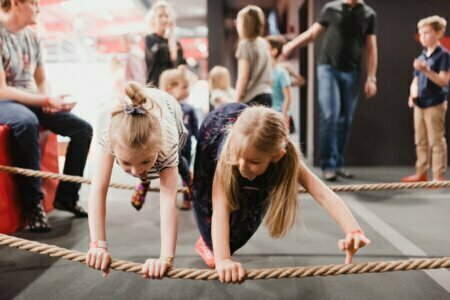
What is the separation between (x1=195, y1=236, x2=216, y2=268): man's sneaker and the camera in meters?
1.60

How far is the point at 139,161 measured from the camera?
1.12 metres

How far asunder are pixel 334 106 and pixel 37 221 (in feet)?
6.86

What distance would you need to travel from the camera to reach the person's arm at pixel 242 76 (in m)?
2.44

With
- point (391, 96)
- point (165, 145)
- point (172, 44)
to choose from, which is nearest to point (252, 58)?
point (172, 44)

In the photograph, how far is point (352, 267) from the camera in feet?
3.52

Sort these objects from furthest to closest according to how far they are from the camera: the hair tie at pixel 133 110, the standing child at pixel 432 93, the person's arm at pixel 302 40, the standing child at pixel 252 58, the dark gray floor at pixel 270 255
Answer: the standing child at pixel 432 93 → the person's arm at pixel 302 40 → the standing child at pixel 252 58 → the dark gray floor at pixel 270 255 → the hair tie at pixel 133 110

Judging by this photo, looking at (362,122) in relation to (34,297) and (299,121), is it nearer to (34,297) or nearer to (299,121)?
(299,121)

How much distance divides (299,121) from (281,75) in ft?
3.50

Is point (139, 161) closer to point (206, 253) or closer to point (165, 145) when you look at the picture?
point (165, 145)

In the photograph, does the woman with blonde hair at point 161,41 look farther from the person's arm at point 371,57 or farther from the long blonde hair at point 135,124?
the long blonde hair at point 135,124

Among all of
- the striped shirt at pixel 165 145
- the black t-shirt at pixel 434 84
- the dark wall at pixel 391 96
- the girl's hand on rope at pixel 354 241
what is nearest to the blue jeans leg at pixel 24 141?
the striped shirt at pixel 165 145

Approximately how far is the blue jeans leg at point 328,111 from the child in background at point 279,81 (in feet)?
1.90

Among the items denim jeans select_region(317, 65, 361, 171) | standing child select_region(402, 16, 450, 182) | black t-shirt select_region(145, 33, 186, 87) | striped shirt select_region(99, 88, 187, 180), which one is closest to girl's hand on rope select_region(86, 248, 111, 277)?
striped shirt select_region(99, 88, 187, 180)

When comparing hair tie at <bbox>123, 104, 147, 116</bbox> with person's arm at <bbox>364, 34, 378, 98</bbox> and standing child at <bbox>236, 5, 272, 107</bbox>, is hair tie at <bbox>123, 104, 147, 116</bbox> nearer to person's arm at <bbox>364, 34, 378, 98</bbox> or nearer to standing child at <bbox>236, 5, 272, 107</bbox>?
standing child at <bbox>236, 5, 272, 107</bbox>
